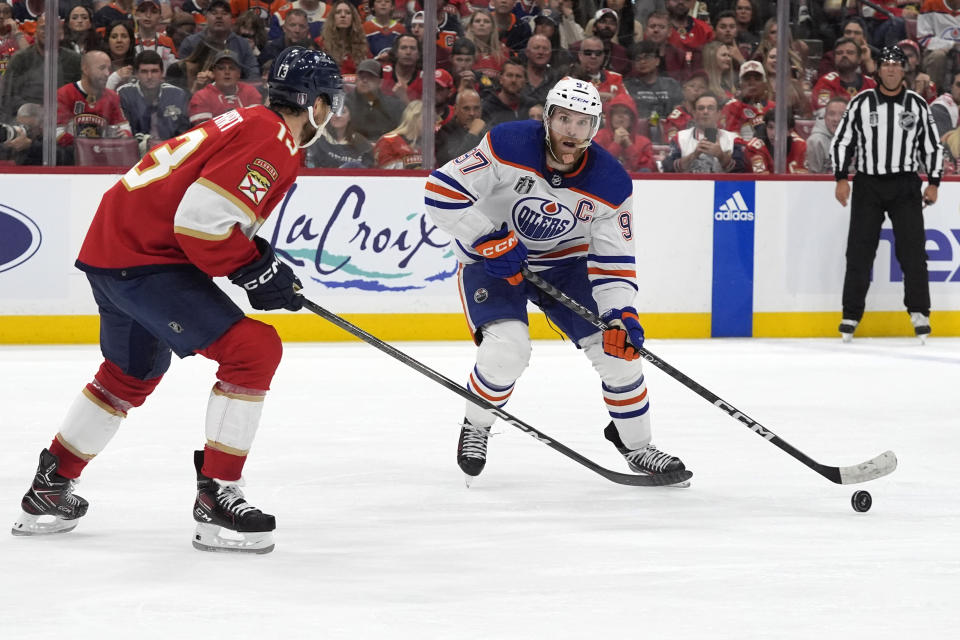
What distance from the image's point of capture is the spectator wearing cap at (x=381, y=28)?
671cm

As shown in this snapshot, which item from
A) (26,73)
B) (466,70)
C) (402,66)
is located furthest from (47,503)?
(466,70)

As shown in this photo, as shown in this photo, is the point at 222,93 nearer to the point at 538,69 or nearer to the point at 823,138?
the point at 538,69

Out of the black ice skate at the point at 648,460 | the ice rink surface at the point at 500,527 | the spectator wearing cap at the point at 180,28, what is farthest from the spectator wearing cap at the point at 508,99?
the black ice skate at the point at 648,460

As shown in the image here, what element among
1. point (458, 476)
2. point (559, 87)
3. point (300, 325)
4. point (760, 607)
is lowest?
point (300, 325)

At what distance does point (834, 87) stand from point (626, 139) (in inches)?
49.7

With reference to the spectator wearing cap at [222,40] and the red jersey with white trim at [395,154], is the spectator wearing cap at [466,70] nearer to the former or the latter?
the red jersey with white trim at [395,154]

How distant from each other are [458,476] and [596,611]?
51.4 inches

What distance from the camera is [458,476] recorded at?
3488 mm

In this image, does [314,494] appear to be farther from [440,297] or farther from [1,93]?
[1,93]

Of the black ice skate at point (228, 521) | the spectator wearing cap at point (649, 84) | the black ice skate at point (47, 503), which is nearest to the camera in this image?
the black ice skate at point (228, 521)

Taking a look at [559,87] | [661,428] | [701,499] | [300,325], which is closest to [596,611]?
[701,499]

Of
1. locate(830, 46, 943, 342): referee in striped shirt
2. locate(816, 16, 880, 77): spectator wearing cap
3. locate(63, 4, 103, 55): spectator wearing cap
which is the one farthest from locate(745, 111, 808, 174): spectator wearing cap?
locate(63, 4, 103, 55): spectator wearing cap

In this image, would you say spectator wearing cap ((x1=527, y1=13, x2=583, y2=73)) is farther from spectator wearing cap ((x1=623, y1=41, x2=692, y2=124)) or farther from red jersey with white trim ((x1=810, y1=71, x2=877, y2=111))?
red jersey with white trim ((x1=810, y1=71, x2=877, y2=111))

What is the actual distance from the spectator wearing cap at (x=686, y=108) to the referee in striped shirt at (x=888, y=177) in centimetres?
76
